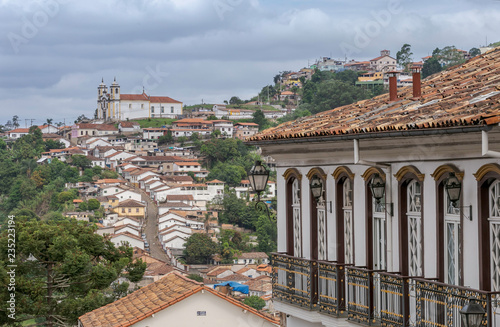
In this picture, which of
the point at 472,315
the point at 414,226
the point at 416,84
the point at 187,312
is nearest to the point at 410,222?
the point at 414,226

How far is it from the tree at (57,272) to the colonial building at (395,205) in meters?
13.8

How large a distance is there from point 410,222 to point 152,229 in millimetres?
132849

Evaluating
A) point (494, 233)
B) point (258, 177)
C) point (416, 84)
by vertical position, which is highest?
point (416, 84)

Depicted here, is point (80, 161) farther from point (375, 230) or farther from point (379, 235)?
point (379, 235)

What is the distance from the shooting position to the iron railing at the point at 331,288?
11.3 metres

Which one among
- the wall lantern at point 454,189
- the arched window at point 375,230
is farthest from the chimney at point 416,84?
the wall lantern at point 454,189

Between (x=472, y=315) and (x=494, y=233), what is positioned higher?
(x=494, y=233)

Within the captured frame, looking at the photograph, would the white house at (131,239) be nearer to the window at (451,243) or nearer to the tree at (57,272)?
the tree at (57,272)

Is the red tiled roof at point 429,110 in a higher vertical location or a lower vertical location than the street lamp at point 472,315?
higher

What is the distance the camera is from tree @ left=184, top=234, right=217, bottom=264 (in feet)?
411

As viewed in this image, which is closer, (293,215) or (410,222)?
Result: (410,222)

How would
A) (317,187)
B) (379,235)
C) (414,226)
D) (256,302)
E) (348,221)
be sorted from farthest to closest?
(256,302), (317,187), (348,221), (379,235), (414,226)

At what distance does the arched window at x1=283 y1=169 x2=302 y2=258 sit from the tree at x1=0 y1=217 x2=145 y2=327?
527 inches

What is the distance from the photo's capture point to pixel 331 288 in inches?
454
